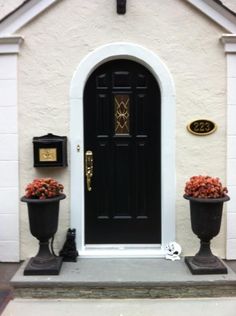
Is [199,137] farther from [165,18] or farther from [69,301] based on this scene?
[69,301]

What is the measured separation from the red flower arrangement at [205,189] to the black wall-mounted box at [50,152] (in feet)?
4.90

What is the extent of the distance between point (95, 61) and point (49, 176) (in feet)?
4.88

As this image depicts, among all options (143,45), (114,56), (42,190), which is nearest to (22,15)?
(114,56)

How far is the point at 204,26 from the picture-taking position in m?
4.99

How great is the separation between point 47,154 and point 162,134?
4.60 feet

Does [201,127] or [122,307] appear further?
[201,127]

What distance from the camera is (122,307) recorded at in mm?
4191

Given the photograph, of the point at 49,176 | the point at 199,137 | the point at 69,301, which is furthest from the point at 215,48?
the point at 69,301

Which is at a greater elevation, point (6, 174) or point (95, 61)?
point (95, 61)

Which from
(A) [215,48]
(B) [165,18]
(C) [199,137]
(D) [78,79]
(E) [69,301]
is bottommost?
(E) [69,301]

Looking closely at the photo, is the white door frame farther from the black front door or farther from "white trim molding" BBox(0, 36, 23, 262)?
"white trim molding" BBox(0, 36, 23, 262)

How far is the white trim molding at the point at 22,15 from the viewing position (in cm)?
488

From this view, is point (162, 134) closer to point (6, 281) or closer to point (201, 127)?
point (201, 127)

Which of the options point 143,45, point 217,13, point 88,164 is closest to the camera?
point 217,13
